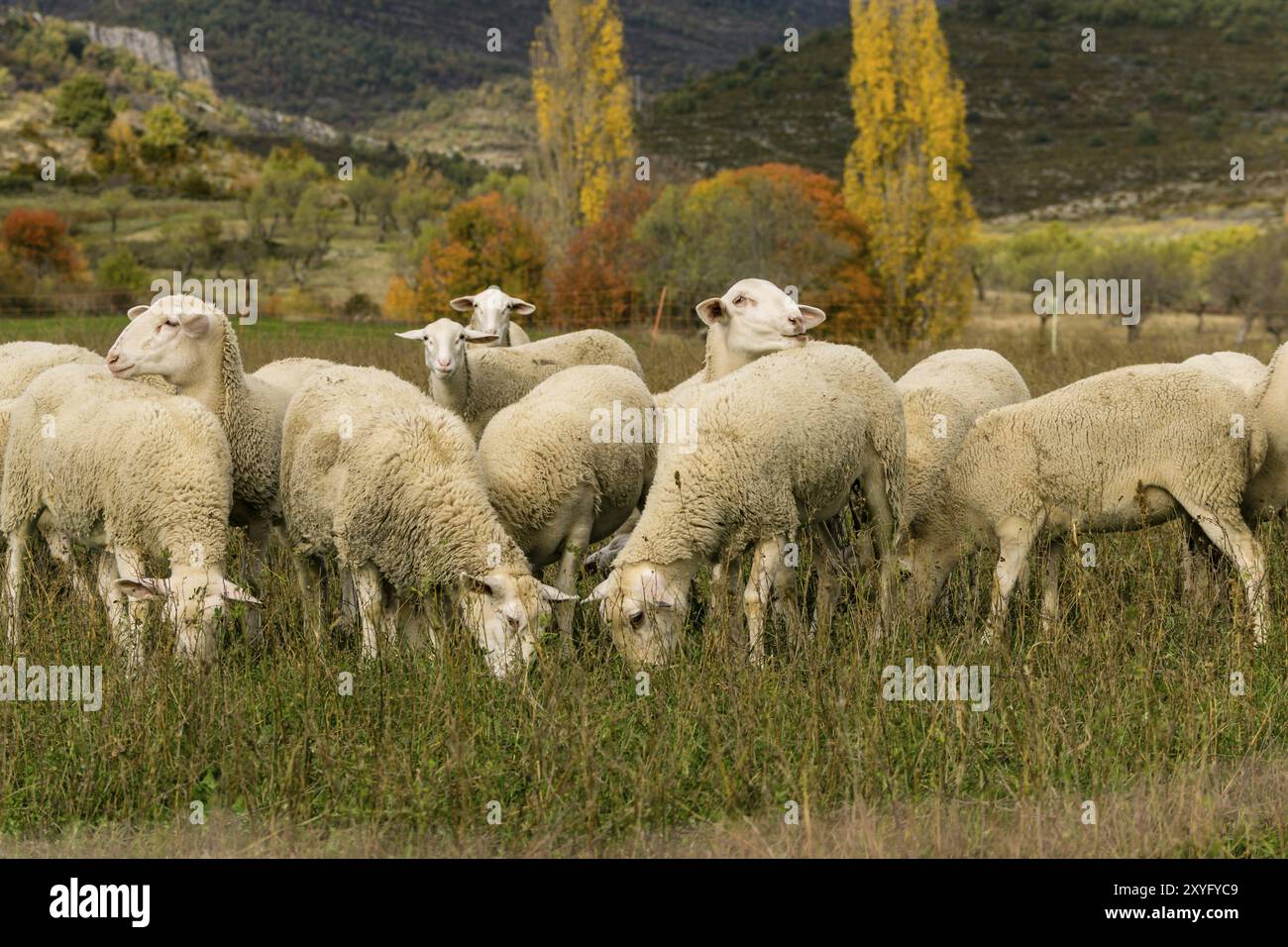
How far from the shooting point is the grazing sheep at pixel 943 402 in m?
7.59

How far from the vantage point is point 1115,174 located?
258 ft

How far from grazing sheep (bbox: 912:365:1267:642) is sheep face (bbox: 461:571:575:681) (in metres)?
2.03

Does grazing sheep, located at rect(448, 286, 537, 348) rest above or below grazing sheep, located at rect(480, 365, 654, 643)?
above

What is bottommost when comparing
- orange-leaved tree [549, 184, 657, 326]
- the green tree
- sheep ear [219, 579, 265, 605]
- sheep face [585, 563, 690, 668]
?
sheep face [585, 563, 690, 668]

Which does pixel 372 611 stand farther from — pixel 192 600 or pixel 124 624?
pixel 124 624

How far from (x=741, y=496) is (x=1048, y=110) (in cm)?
9216

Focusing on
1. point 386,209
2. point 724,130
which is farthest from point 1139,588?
point 724,130

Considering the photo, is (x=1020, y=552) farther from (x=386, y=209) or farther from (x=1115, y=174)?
(x=1115, y=174)

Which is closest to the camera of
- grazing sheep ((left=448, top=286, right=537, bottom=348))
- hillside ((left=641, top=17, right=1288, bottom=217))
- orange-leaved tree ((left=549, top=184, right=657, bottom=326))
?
grazing sheep ((left=448, top=286, right=537, bottom=348))

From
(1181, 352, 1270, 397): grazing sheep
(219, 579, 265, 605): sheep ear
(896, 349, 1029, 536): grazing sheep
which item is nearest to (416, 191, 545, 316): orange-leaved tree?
(896, 349, 1029, 536): grazing sheep

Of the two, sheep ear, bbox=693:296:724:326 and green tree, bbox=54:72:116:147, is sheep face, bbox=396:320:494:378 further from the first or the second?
green tree, bbox=54:72:116:147

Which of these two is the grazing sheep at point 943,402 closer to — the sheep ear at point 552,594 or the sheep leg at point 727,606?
the sheep leg at point 727,606

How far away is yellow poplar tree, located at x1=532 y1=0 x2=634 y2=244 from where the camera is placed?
32.8m

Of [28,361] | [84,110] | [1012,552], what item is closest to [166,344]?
[28,361]
